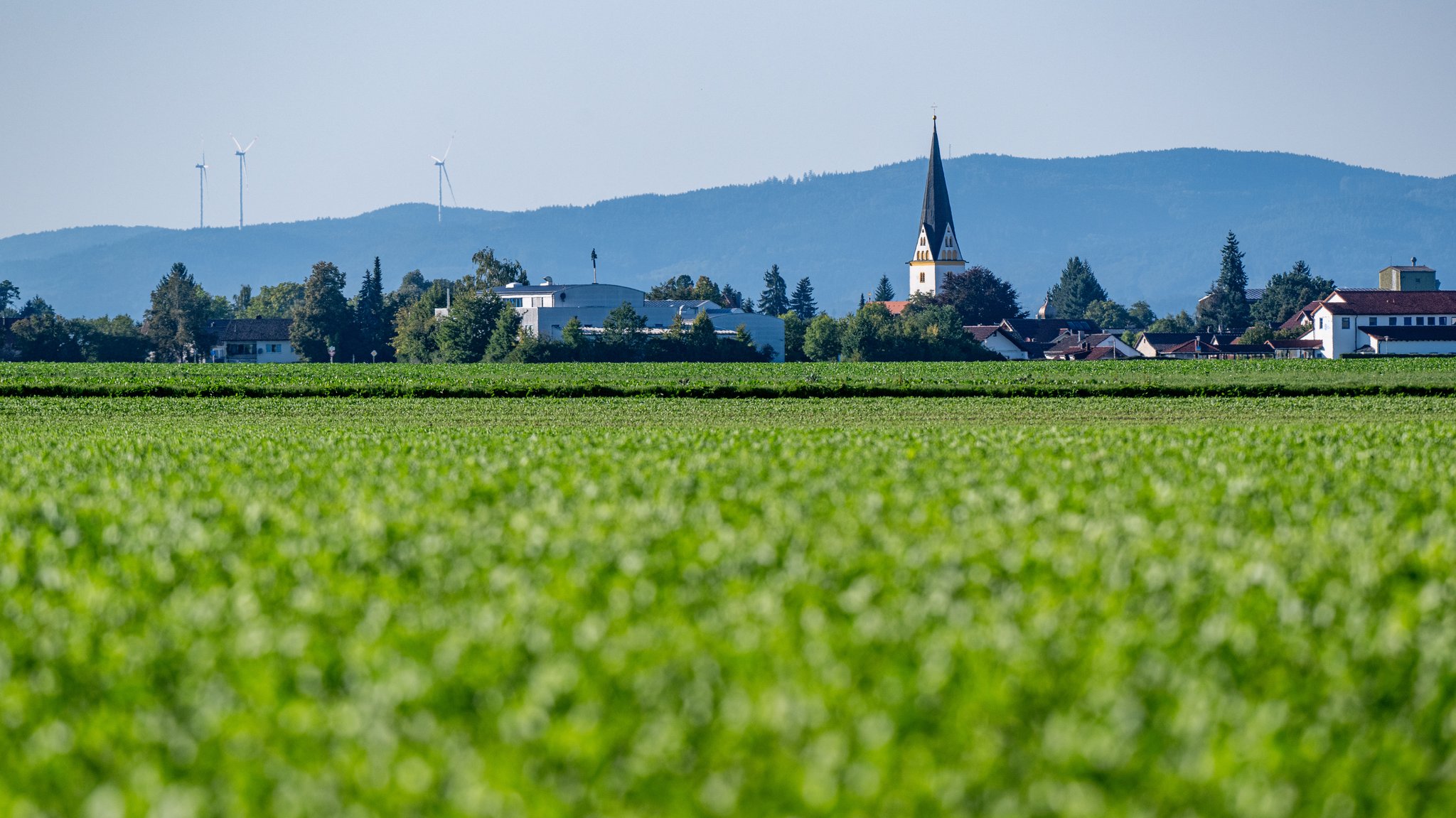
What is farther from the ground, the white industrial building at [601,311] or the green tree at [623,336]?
the white industrial building at [601,311]

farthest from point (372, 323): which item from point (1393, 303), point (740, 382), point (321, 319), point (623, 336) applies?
point (740, 382)

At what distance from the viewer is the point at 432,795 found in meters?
8.76

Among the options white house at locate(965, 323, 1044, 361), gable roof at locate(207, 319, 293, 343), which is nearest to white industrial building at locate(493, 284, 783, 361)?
gable roof at locate(207, 319, 293, 343)

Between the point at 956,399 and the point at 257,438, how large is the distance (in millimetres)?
30969

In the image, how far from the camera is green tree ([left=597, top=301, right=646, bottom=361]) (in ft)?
433

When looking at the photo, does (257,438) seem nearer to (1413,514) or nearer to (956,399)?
(1413,514)

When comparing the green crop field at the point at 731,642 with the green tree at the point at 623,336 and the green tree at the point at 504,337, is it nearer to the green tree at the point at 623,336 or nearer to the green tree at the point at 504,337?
the green tree at the point at 623,336

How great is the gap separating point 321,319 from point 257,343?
54.2ft

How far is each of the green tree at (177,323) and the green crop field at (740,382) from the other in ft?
320

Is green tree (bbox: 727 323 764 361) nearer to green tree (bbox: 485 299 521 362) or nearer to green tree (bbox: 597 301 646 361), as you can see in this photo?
green tree (bbox: 597 301 646 361)

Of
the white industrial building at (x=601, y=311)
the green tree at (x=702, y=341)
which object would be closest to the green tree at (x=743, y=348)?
the green tree at (x=702, y=341)

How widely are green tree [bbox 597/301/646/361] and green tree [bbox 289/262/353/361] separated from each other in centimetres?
4596

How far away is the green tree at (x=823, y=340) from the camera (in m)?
152

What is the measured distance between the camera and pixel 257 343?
18850cm
